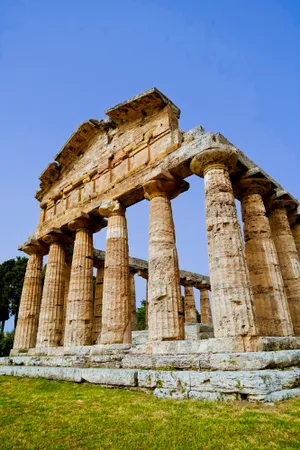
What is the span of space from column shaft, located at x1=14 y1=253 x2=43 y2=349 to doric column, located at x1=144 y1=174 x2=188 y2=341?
375 inches

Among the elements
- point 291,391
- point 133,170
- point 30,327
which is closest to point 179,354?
point 291,391

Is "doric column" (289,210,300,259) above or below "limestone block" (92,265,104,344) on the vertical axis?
above

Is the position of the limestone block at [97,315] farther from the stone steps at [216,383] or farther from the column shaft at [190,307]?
the stone steps at [216,383]

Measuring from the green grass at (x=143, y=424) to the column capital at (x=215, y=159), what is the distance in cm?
747

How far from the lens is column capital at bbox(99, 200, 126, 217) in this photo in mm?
14008

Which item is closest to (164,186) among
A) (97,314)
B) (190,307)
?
(97,314)

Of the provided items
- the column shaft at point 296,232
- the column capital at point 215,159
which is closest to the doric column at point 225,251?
the column capital at point 215,159

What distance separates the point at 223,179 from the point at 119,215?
17.4 feet

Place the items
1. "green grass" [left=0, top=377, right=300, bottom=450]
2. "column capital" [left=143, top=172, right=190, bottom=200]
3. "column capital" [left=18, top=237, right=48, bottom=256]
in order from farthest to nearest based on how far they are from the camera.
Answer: "column capital" [left=18, top=237, right=48, bottom=256] < "column capital" [left=143, top=172, right=190, bottom=200] < "green grass" [left=0, top=377, right=300, bottom=450]

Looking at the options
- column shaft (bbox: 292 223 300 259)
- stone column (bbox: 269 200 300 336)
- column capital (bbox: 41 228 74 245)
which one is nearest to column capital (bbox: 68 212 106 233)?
column capital (bbox: 41 228 74 245)

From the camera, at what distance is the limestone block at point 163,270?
10.1m

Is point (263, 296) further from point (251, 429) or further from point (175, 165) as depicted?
point (251, 429)

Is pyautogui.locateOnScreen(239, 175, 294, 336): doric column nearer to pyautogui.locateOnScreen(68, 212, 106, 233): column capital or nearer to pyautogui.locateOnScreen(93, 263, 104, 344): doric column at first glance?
pyautogui.locateOnScreen(68, 212, 106, 233): column capital

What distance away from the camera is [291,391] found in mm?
6480
